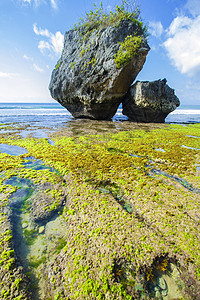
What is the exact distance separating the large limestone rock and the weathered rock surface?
6.12 ft

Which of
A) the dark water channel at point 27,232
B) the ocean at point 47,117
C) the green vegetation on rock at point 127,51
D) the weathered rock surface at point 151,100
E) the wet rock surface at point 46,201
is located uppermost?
the green vegetation on rock at point 127,51

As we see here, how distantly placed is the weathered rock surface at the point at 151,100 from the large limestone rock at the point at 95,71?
1.87m

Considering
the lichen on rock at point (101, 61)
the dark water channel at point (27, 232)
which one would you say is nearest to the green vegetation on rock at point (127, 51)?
the lichen on rock at point (101, 61)

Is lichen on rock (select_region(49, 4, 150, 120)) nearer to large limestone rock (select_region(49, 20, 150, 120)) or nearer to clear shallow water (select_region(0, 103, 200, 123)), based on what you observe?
large limestone rock (select_region(49, 20, 150, 120))

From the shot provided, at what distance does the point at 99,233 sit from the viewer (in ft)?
10.6

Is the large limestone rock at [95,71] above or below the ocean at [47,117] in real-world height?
above

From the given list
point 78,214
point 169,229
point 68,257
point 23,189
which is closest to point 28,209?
point 23,189

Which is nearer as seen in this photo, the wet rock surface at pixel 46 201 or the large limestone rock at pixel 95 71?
the wet rock surface at pixel 46 201

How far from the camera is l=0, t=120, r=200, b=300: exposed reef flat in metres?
2.38

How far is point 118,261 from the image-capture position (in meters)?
2.67

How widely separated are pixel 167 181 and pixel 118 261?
368cm

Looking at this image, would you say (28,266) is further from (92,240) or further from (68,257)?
(92,240)

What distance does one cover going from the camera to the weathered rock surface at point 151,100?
852 inches

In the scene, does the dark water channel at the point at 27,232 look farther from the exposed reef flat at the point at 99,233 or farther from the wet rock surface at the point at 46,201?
the wet rock surface at the point at 46,201
